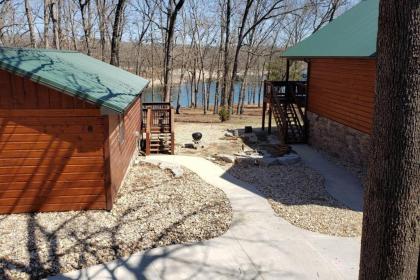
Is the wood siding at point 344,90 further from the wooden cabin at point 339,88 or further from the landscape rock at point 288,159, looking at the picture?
the landscape rock at point 288,159

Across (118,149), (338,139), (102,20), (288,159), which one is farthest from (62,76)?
(102,20)

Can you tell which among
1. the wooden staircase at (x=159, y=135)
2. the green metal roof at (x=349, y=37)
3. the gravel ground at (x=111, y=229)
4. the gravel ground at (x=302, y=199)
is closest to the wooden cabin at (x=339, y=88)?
the green metal roof at (x=349, y=37)

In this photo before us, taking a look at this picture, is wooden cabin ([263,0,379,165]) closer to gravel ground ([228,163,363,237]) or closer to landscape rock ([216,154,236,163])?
gravel ground ([228,163,363,237])

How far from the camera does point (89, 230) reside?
7785mm

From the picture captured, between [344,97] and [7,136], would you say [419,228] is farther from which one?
[344,97]

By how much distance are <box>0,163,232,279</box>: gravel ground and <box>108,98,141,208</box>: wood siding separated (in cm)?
47

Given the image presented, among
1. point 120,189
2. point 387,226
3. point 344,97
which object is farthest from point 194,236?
point 344,97

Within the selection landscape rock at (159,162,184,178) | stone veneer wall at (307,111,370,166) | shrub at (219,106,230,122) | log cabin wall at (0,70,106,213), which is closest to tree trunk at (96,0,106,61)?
shrub at (219,106,230,122)

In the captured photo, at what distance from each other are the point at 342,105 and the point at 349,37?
7.81 ft

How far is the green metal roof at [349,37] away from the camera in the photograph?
1216 cm

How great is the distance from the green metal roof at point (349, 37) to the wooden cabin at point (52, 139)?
298 inches

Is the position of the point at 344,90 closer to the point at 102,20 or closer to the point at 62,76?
the point at 62,76

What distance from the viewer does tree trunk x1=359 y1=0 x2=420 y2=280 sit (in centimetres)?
295

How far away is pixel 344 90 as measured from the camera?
546 inches
